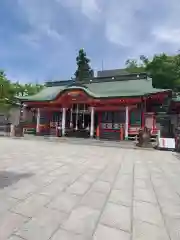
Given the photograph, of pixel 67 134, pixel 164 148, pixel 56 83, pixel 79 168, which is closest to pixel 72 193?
pixel 79 168

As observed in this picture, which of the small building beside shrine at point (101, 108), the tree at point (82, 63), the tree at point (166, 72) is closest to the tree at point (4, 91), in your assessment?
the small building beside shrine at point (101, 108)

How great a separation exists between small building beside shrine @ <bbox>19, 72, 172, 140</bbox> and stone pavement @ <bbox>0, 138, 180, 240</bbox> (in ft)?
37.3

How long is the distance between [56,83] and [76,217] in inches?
910

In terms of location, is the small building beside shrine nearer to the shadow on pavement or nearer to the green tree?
the green tree

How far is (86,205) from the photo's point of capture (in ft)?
11.2

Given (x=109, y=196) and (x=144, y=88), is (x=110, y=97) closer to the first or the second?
(x=144, y=88)

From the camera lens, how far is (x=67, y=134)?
1905 cm

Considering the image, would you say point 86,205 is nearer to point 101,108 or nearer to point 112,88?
point 101,108

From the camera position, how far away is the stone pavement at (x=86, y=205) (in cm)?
260

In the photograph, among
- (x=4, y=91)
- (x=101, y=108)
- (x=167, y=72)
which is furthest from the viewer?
(x=167, y=72)

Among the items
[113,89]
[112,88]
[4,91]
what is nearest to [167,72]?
[112,88]

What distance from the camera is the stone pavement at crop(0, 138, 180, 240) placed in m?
2.60

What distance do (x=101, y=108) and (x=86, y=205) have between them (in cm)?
1498

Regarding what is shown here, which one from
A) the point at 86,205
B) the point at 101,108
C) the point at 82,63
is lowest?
the point at 86,205
